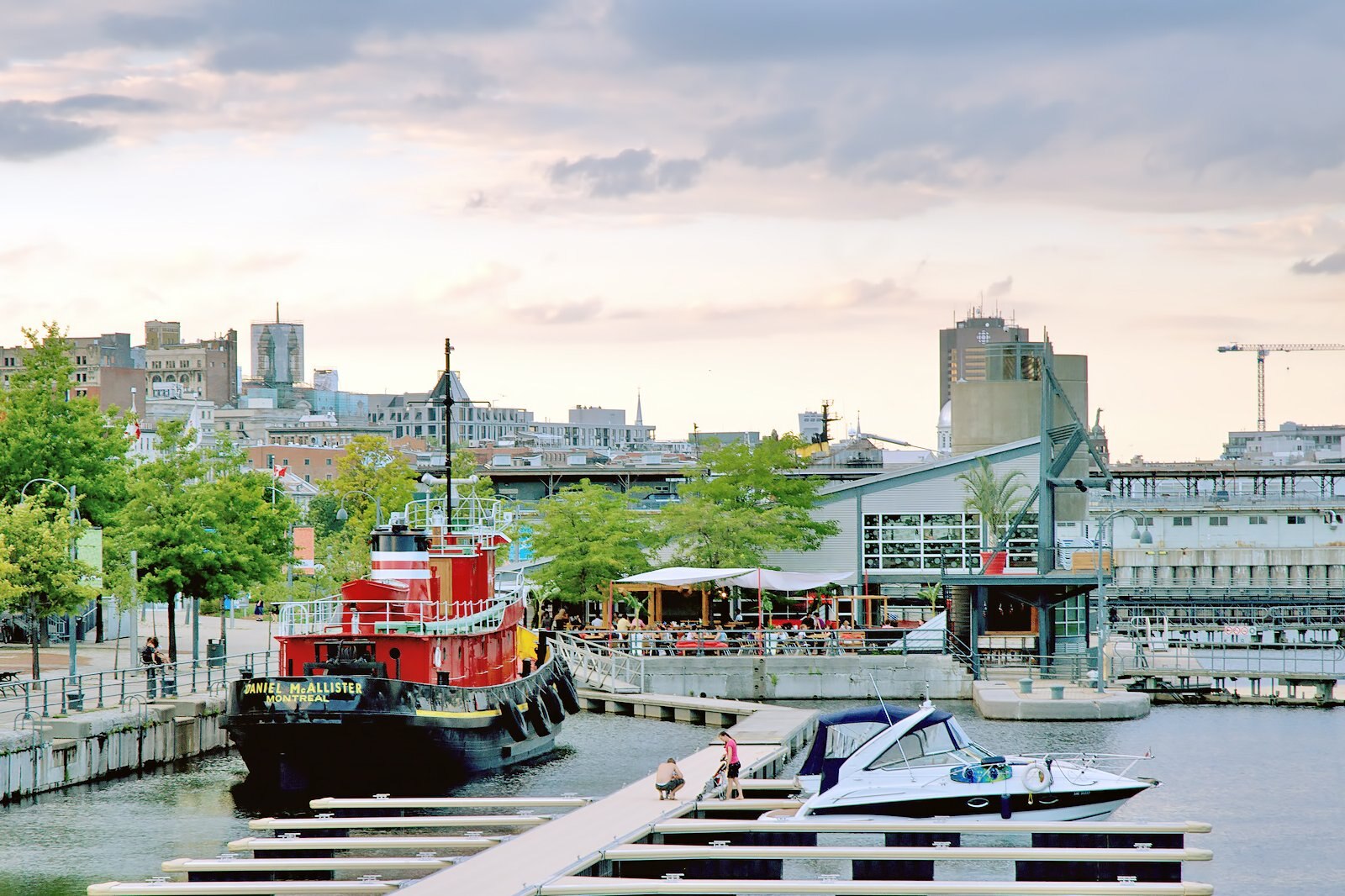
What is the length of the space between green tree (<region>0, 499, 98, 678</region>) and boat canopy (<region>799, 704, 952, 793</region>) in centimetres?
2137

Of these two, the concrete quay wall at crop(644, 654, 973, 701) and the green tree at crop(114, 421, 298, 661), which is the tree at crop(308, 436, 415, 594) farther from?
the concrete quay wall at crop(644, 654, 973, 701)

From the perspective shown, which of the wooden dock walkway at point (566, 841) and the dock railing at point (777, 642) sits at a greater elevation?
the dock railing at point (777, 642)

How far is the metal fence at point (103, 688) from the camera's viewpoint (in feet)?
142

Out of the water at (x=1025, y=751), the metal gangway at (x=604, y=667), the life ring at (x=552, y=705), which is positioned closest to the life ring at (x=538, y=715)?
the life ring at (x=552, y=705)

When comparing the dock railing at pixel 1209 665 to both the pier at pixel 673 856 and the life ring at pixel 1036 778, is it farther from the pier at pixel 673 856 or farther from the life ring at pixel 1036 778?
the pier at pixel 673 856

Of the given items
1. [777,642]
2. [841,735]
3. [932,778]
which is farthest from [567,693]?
[932,778]

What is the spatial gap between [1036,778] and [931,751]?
1994 millimetres

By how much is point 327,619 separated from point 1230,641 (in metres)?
58.9

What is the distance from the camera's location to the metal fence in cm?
4319

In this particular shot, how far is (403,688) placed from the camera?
135 feet

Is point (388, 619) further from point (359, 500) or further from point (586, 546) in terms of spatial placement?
point (359, 500)

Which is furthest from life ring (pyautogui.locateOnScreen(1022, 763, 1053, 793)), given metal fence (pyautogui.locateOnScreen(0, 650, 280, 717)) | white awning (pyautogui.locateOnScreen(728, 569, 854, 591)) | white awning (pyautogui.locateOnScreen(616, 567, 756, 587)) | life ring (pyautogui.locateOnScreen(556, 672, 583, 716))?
white awning (pyautogui.locateOnScreen(616, 567, 756, 587))

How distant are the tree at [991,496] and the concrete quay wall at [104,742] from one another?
37341 millimetres

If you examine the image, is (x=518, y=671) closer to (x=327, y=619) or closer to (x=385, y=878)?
(x=327, y=619)
